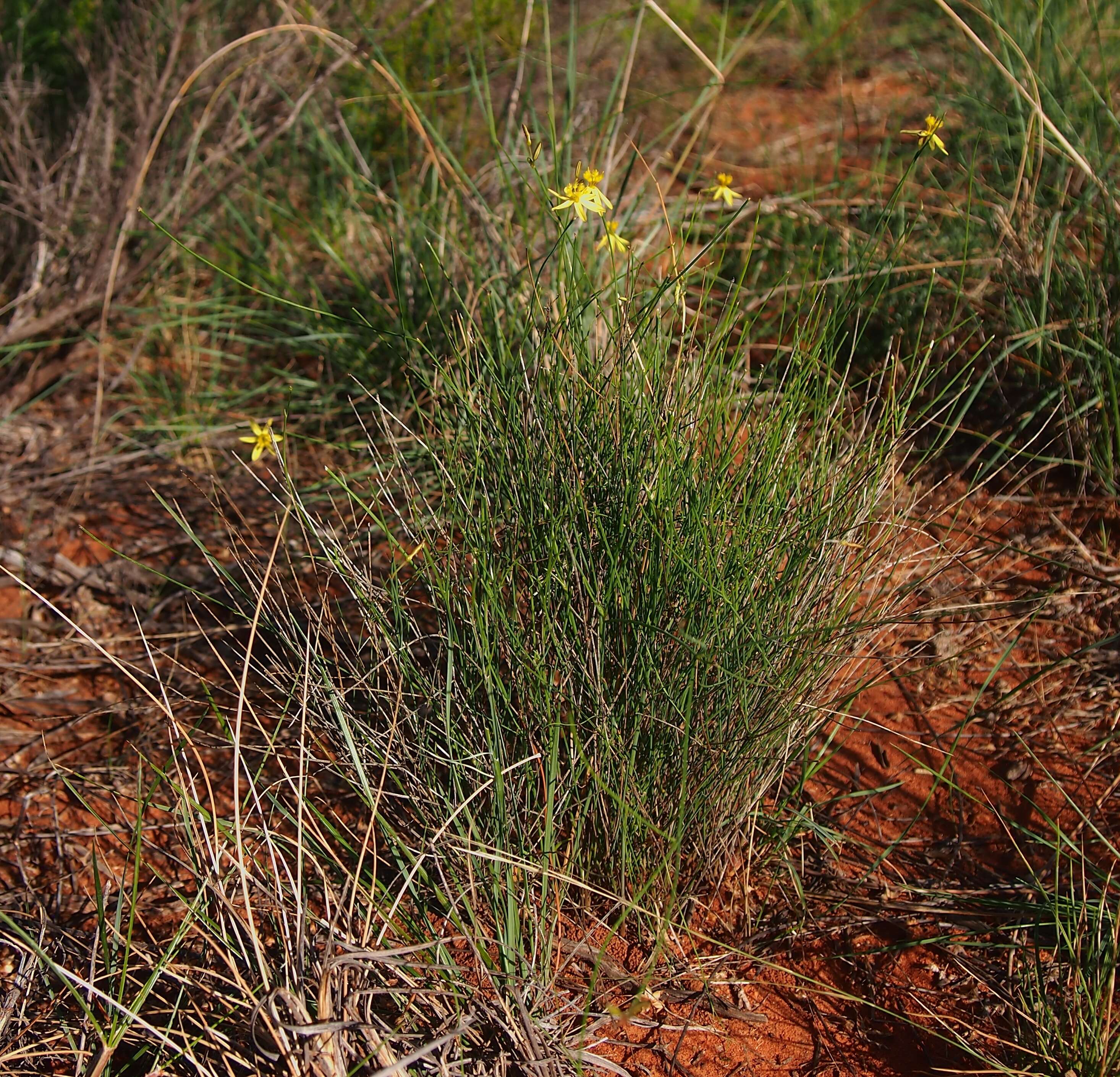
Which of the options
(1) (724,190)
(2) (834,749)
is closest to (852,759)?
(2) (834,749)

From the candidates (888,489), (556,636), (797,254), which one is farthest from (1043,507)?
(556,636)

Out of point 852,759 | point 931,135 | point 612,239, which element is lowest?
point 852,759

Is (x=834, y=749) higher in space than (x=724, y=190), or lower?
lower

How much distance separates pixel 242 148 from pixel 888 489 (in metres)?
2.31

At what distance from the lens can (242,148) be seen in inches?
126

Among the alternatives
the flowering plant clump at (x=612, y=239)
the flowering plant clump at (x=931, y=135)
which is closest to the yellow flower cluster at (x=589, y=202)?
the flowering plant clump at (x=612, y=239)

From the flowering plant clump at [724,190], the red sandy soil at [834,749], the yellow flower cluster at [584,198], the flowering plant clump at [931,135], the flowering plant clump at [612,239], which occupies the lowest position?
the red sandy soil at [834,749]

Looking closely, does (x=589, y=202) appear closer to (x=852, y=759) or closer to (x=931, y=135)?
(x=931, y=135)

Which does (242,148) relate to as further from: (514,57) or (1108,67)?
(1108,67)

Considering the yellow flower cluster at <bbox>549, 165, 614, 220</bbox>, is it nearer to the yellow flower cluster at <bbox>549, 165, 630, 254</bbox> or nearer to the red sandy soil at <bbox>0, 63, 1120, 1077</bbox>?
the yellow flower cluster at <bbox>549, 165, 630, 254</bbox>

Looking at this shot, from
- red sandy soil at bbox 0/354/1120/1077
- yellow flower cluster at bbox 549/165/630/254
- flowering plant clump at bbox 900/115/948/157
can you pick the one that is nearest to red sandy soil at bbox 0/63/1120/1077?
red sandy soil at bbox 0/354/1120/1077

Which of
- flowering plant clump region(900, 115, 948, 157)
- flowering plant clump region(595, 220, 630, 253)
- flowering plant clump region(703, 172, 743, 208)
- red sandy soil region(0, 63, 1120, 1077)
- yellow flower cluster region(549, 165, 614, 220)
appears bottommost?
red sandy soil region(0, 63, 1120, 1077)

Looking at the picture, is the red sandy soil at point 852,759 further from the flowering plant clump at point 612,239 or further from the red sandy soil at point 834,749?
the flowering plant clump at point 612,239

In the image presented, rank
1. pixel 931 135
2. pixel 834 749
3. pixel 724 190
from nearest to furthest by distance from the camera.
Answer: pixel 931 135
pixel 724 190
pixel 834 749
